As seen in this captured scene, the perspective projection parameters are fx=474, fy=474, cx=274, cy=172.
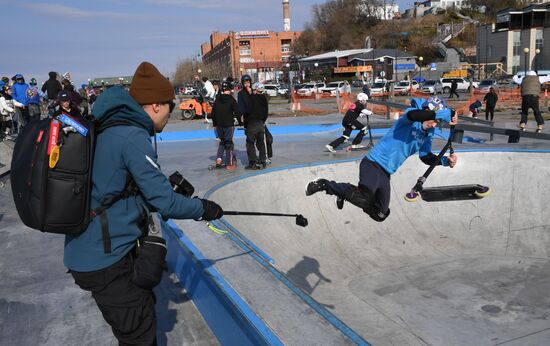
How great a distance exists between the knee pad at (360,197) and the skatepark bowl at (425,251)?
1.13 meters

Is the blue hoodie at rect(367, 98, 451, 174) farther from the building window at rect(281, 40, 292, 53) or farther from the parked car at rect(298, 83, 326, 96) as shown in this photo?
the building window at rect(281, 40, 292, 53)

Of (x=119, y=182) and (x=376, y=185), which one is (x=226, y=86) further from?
(x=119, y=182)

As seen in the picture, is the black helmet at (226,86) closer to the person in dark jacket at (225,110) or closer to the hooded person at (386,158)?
the person in dark jacket at (225,110)

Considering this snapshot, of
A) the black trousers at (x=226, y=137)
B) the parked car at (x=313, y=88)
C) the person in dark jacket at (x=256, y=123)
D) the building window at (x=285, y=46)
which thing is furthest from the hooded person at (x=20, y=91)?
the building window at (x=285, y=46)

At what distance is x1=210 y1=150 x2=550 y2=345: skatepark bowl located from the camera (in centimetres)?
482

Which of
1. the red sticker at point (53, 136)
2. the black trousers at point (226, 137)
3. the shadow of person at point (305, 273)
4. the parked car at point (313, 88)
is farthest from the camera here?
the parked car at point (313, 88)

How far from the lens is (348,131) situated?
37.1ft

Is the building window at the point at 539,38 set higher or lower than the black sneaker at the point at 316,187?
higher

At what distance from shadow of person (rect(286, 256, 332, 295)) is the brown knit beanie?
3.60 metres

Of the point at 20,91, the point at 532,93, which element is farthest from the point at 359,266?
the point at 20,91

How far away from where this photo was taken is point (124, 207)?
2324mm

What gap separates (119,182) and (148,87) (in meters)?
0.53

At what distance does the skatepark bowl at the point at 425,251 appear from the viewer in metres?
4.82

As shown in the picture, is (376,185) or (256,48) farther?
(256,48)
